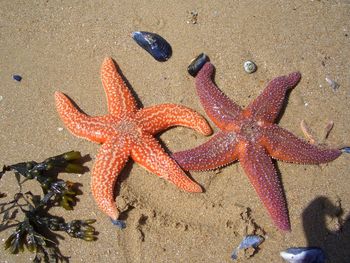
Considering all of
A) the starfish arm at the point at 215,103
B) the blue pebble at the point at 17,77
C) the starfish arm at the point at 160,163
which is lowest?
the blue pebble at the point at 17,77

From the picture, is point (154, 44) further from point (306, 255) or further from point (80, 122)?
point (306, 255)

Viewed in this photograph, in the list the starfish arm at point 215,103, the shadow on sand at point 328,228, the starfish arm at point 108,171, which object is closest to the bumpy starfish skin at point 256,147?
the starfish arm at point 215,103

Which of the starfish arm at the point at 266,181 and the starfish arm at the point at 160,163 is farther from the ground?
the starfish arm at the point at 266,181

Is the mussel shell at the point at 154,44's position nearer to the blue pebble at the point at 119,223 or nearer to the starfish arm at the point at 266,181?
the starfish arm at the point at 266,181

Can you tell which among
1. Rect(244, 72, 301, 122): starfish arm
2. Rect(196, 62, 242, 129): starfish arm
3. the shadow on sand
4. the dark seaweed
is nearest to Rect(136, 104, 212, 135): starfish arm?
Rect(196, 62, 242, 129): starfish arm

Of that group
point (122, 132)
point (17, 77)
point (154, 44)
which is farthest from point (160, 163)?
point (17, 77)

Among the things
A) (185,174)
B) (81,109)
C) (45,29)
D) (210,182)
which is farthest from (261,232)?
(45,29)

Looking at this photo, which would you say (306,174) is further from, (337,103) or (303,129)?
(337,103)
